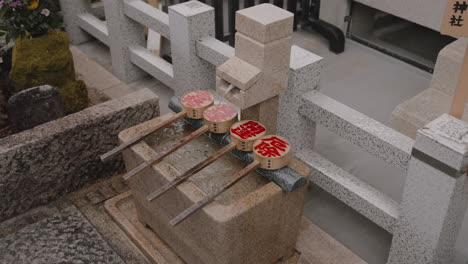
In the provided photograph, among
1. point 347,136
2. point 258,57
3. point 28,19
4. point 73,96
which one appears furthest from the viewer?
point 73,96

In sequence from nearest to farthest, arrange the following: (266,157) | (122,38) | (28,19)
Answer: (266,157) → (28,19) → (122,38)

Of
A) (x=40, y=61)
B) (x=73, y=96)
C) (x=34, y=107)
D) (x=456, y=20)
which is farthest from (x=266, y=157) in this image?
(x=40, y=61)

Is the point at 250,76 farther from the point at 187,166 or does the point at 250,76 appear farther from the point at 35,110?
the point at 35,110

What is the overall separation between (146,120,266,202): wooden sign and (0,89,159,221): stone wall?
1.05 m

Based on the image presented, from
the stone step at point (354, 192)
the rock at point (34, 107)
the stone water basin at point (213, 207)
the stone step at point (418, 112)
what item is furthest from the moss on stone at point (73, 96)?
the stone step at point (418, 112)

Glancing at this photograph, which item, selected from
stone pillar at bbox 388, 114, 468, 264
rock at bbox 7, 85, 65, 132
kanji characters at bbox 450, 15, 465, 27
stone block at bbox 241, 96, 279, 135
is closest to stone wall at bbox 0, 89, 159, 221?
rock at bbox 7, 85, 65, 132

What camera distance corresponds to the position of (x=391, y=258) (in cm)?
309

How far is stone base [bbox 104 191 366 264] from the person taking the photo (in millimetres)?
3229

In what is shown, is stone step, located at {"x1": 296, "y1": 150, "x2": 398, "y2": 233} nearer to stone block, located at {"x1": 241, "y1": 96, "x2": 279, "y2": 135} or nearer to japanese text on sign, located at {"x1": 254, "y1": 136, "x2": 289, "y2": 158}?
stone block, located at {"x1": 241, "y1": 96, "x2": 279, "y2": 135}

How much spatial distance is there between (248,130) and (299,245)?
90cm

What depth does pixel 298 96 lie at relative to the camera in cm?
333

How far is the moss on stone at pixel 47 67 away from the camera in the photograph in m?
3.92

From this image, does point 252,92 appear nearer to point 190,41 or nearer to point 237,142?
point 237,142

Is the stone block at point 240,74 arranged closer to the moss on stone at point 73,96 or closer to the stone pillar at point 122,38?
the moss on stone at point 73,96
